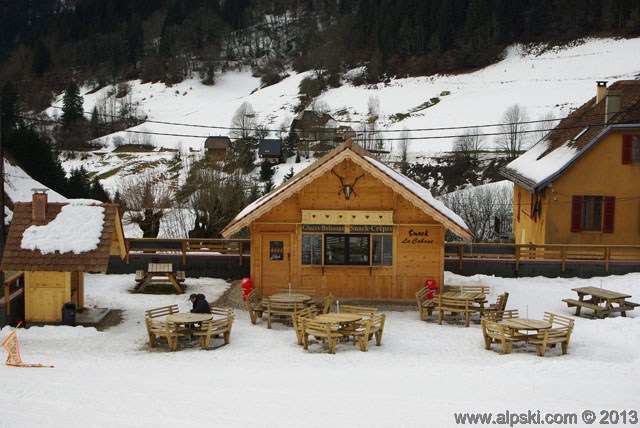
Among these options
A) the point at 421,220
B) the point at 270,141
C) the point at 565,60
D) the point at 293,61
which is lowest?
the point at 421,220

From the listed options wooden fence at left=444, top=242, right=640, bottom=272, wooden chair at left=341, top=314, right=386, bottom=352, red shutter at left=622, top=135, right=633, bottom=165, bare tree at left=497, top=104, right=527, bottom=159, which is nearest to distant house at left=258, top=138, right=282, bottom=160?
bare tree at left=497, top=104, right=527, bottom=159

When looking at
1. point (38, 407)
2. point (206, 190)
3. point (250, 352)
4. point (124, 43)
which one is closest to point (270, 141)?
point (206, 190)


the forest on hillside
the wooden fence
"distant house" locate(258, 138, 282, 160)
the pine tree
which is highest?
the forest on hillside

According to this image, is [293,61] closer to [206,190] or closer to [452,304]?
[206,190]

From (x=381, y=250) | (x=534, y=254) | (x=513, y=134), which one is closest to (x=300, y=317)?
(x=381, y=250)

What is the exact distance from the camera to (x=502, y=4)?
413 feet

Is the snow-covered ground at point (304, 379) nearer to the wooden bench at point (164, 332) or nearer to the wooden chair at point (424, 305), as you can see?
the wooden bench at point (164, 332)

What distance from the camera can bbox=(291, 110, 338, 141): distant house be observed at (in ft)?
287

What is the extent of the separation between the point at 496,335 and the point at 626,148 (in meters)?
15.9

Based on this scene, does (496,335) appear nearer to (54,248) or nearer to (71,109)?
(54,248)

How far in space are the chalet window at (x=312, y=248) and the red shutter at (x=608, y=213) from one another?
13906 millimetres

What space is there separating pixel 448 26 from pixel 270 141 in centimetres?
7030

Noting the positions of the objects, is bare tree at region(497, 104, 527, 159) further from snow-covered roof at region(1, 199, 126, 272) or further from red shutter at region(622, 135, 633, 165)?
snow-covered roof at region(1, 199, 126, 272)

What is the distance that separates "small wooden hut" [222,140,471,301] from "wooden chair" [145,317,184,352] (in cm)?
594
